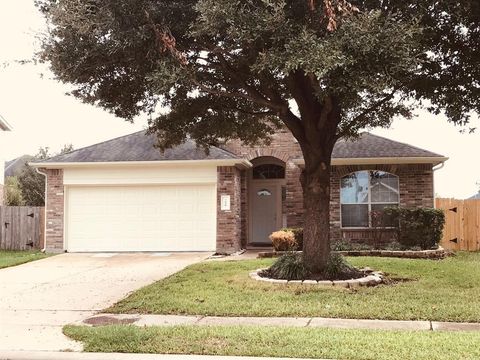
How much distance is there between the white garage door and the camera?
1855cm

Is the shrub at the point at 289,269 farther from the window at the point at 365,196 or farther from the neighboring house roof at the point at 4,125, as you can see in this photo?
the neighboring house roof at the point at 4,125

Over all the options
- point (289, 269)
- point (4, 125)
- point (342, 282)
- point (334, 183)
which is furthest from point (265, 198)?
point (4, 125)

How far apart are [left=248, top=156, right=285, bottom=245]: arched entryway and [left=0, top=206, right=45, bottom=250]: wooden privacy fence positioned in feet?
24.8

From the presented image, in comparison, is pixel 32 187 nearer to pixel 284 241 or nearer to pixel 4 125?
pixel 4 125

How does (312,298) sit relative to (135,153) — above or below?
below

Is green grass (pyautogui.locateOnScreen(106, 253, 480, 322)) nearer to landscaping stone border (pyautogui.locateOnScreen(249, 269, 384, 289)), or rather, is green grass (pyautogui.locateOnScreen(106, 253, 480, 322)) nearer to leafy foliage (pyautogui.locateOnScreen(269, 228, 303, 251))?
landscaping stone border (pyautogui.locateOnScreen(249, 269, 384, 289))

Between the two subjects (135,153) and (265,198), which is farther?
(265,198)

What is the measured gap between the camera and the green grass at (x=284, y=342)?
5816 mm

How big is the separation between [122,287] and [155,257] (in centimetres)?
580

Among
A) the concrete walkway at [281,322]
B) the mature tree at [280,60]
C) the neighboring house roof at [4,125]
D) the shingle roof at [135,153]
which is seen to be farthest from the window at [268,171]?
the concrete walkway at [281,322]

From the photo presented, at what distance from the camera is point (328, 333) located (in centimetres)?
671

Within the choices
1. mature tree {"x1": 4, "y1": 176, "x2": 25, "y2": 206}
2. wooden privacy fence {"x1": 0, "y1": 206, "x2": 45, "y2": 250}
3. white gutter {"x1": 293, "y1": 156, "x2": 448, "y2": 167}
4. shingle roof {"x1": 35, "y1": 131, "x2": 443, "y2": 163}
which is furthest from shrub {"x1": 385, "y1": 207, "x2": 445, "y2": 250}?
mature tree {"x1": 4, "y1": 176, "x2": 25, "y2": 206}

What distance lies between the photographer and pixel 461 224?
19594mm

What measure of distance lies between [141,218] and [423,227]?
348 inches
